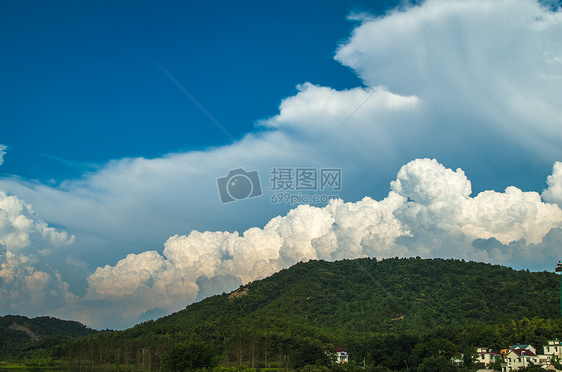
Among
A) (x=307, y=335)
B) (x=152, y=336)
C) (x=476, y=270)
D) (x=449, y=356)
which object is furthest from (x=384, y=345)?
(x=476, y=270)

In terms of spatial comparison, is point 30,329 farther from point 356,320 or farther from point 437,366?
point 437,366

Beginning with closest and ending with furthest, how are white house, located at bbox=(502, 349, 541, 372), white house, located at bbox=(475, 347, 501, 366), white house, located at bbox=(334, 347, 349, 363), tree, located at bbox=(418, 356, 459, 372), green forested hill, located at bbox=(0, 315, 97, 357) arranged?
tree, located at bbox=(418, 356, 459, 372) → white house, located at bbox=(502, 349, 541, 372) → white house, located at bbox=(475, 347, 501, 366) → white house, located at bbox=(334, 347, 349, 363) → green forested hill, located at bbox=(0, 315, 97, 357)

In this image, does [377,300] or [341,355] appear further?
[377,300]

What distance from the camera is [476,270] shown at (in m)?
135

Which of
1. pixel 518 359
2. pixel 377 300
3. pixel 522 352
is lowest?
pixel 518 359

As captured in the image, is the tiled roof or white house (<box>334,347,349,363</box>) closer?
the tiled roof

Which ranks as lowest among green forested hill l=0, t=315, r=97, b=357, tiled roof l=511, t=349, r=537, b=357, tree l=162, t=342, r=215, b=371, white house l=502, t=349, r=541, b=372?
green forested hill l=0, t=315, r=97, b=357

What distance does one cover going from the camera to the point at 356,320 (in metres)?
113

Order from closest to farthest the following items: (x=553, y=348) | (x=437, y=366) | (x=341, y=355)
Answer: (x=437, y=366), (x=553, y=348), (x=341, y=355)

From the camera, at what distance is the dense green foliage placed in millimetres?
72000

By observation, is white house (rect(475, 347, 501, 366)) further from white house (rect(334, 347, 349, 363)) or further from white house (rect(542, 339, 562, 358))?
white house (rect(334, 347, 349, 363))

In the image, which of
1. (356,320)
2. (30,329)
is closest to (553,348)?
(356,320)

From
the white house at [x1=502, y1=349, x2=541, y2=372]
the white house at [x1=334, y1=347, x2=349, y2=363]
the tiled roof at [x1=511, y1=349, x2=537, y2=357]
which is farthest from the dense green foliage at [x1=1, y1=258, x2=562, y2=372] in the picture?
the tiled roof at [x1=511, y1=349, x2=537, y2=357]

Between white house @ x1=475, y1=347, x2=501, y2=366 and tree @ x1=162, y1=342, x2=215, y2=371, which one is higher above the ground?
tree @ x1=162, y1=342, x2=215, y2=371
